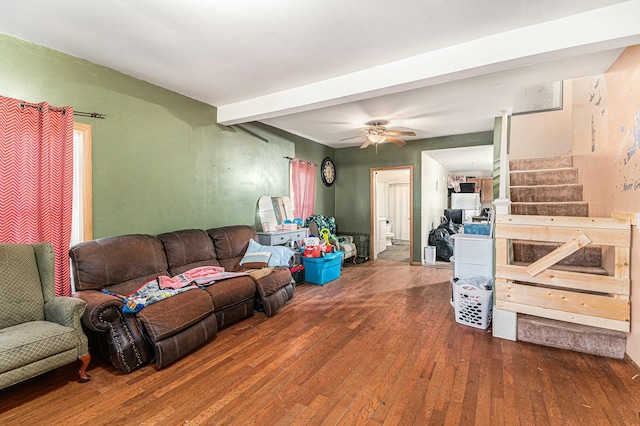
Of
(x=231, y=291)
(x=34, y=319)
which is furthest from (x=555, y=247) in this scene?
(x=34, y=319)

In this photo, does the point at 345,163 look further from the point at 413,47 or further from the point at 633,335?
the point at 633,335

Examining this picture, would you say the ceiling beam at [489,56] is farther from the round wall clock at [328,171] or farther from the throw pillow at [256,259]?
the round wall clock at [328,171]

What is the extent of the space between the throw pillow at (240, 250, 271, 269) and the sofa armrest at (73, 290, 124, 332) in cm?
156

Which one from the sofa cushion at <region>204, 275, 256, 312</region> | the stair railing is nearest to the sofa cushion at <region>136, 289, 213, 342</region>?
the sofa cushion at <region>204, 275, 256, 312</region>

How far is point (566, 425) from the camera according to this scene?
163 cm

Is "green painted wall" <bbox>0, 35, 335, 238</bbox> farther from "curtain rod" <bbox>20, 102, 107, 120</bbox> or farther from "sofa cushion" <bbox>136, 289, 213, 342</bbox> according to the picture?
"sofa cushion" <bbox>136, 289, 213, 342</bbox>

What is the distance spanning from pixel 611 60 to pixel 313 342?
3725 mm

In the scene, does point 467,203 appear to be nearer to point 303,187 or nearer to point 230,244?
point 303,187

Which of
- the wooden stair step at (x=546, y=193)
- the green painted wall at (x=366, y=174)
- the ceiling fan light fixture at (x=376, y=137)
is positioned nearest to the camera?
the wooden stair step at (x=546, y=193)

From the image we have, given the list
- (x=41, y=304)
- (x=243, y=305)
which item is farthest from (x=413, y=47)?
(x=41, y=304)

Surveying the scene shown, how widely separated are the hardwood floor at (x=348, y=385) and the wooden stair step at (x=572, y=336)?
0.08m

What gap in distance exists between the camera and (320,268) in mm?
4488

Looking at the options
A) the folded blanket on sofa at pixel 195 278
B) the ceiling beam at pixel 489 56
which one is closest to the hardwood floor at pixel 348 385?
the folded blanket on sofa at pixel 195 278

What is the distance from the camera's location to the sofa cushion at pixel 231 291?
108 inches
